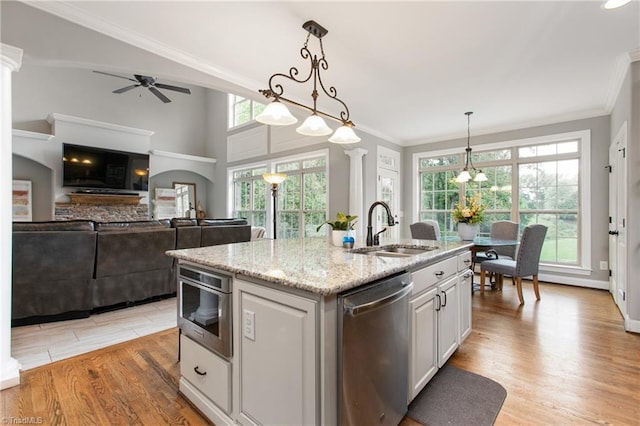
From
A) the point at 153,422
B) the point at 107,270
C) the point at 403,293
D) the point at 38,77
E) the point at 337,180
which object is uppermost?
the point at 38,77

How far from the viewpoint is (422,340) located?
1.79 m

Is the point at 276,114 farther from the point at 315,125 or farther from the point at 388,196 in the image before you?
the point at 388,196

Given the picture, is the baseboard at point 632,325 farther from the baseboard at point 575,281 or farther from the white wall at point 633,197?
the baseboard at point 575,281

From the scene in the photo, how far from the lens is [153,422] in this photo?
1655 millimetres

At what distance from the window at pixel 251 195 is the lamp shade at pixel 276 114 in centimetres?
534

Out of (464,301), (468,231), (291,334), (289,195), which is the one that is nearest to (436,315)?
(464,301)

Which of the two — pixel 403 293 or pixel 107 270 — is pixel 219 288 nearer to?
pixel 403 293

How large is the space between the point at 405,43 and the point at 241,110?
635cm

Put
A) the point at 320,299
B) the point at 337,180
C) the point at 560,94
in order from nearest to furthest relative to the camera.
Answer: the point at 320,299, the point at 560,94, the point at 337,180

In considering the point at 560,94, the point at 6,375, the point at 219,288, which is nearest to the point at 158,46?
the point at 219,288

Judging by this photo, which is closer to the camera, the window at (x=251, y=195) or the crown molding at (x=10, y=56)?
the crown molding at (x=10, y=56)

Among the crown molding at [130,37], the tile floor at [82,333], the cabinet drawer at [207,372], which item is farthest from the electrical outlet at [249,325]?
the crown molding at [130,37]

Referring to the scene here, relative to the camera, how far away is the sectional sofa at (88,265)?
286 cm

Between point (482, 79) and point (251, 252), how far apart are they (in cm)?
331
